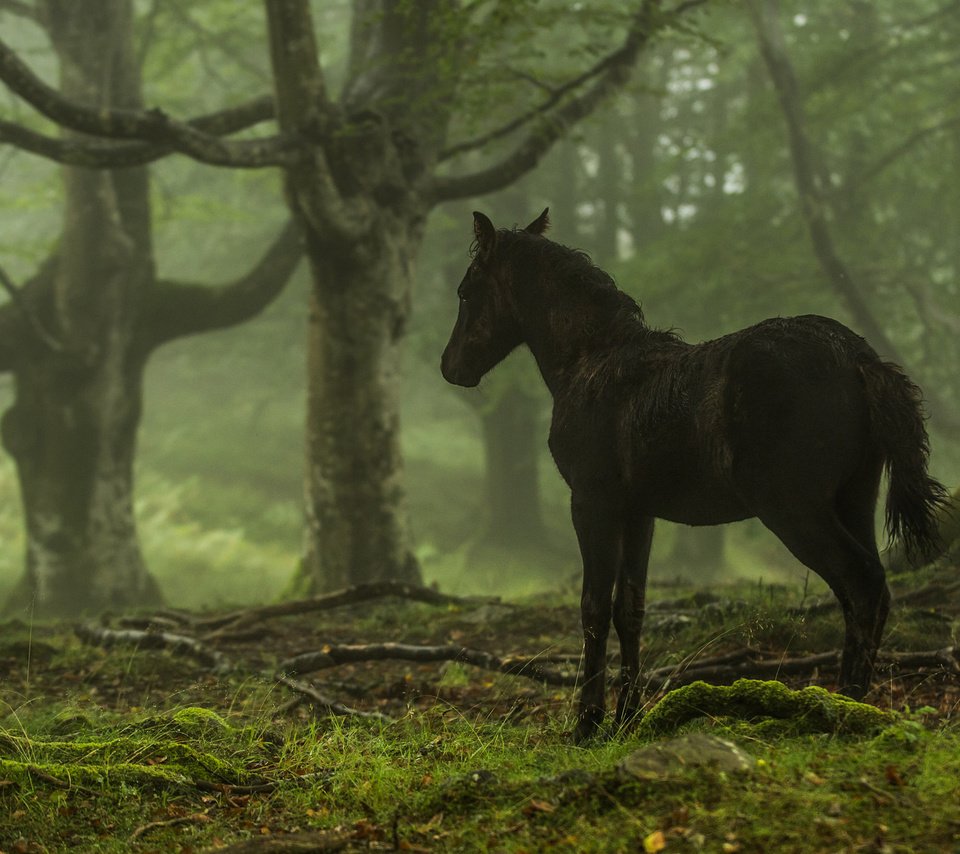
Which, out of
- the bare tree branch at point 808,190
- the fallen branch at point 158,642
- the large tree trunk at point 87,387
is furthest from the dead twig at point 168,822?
the bare tree branch at point 808,190

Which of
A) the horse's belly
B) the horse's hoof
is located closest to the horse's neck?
the horse's belly

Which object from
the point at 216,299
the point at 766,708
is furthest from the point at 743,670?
the point at 216,299

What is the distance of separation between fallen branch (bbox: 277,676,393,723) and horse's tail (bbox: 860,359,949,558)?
3277 mm

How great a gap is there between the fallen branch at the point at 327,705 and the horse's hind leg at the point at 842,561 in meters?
2.75

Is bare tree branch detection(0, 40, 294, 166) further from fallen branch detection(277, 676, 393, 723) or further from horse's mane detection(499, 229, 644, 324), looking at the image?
fallen branch detection(277, 676, 393, 723)

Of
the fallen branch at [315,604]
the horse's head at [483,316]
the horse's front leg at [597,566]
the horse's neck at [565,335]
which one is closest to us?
the horse's front leg at [597,566]

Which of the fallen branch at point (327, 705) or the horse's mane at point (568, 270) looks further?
the fallen branch at point (327, 705)

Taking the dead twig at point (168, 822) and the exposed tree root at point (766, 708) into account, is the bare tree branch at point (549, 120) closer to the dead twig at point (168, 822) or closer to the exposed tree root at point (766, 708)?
the exposed tree root at point (766, 708)

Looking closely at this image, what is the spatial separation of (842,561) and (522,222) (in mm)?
19758

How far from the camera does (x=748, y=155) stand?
75.9 feet

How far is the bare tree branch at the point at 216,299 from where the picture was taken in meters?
16.7

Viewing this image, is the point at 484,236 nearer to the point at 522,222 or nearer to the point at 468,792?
the point at 468,792

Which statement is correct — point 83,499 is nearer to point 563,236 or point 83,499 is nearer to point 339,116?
point 339,116

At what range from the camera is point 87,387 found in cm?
1555
